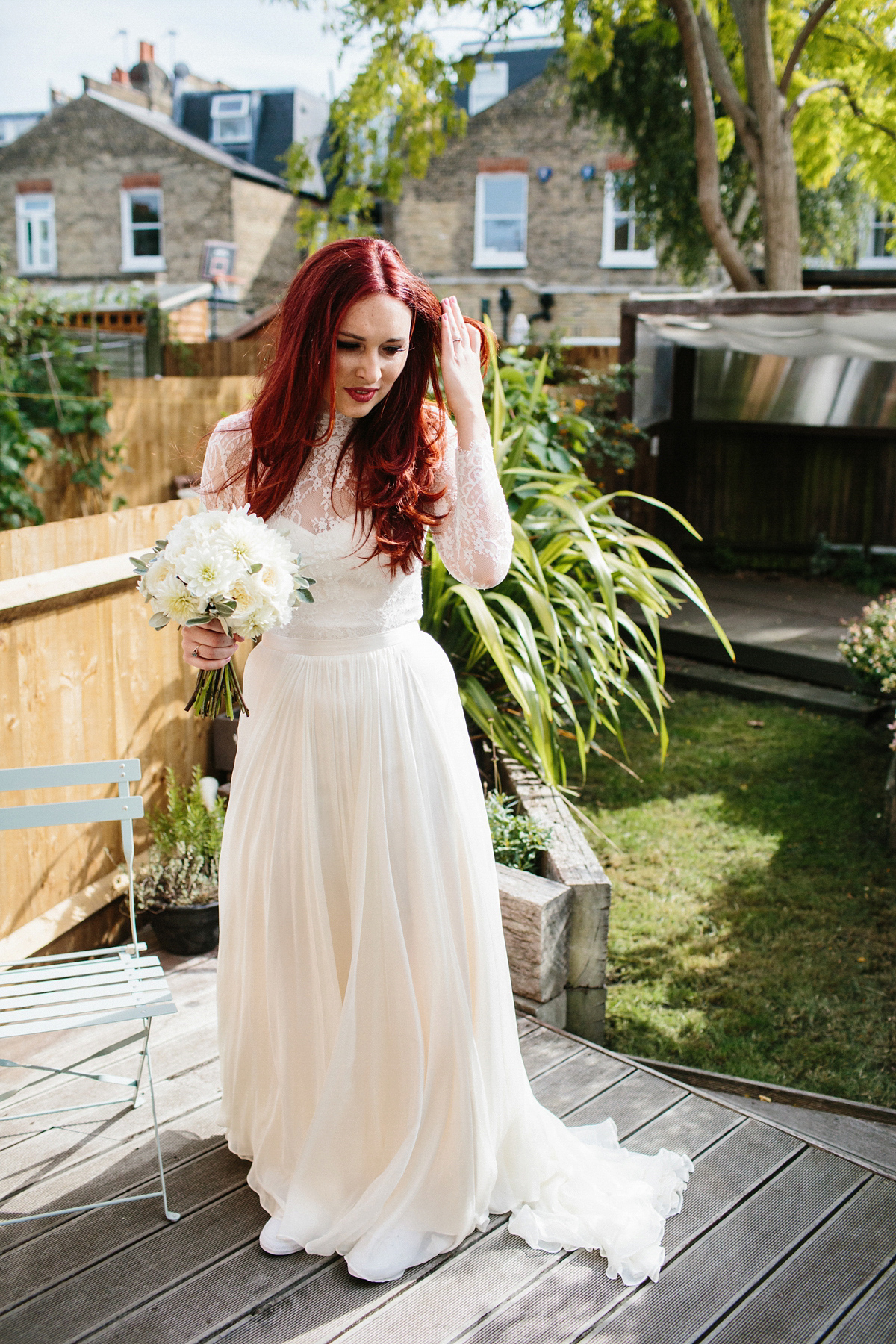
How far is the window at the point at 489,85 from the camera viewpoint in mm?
19359

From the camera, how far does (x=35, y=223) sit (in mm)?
20625

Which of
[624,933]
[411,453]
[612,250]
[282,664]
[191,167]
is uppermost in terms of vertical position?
[191,167]

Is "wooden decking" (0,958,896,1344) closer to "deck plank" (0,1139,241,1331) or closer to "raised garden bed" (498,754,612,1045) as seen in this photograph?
"deck plank" (0,1139,241,1331)

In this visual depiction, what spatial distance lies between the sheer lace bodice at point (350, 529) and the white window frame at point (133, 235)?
19.5 metres

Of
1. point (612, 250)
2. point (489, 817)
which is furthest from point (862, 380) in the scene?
point (612, 250)

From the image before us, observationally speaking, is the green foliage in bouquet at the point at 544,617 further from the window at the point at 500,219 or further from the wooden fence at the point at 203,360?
the window at the point at 500,219

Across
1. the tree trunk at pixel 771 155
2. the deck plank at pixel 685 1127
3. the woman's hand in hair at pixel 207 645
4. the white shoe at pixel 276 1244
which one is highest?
the tree trunk at pixel 771 155

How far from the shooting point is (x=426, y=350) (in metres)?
2.03

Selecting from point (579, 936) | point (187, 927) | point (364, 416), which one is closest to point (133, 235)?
point (187, 927)

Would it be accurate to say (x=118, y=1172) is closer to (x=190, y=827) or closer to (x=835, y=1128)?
(x=190, y=827)

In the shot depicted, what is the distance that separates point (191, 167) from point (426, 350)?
19569 millimetres

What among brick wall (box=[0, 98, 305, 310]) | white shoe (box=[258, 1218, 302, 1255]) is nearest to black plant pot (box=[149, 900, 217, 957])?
white shoe (box=[258, 1218, 302, 1255])

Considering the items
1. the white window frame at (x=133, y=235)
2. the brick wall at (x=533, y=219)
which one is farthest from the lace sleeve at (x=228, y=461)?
the white window frame at (x=133, y=235)

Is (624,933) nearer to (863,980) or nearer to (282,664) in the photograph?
(863,980)
